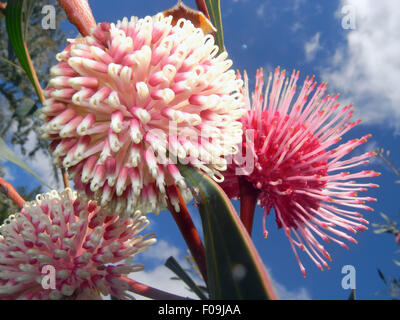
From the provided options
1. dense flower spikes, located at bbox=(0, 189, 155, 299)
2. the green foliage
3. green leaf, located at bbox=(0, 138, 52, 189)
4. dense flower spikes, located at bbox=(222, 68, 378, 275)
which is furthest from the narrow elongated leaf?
the green foliage

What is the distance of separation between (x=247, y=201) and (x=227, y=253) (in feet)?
1.36

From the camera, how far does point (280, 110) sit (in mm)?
1186

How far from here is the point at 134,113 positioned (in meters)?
0.82

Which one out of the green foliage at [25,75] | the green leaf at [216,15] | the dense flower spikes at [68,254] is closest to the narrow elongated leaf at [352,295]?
the dense flower spikes at [68,254]

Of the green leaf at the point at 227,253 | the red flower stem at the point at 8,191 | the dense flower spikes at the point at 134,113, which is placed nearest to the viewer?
the green leaf at the point at 227,253

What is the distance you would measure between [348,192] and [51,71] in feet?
3.27

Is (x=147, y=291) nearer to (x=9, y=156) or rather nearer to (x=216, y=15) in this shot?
(x=9, y=156)

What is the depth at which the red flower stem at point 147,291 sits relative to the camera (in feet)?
3.17

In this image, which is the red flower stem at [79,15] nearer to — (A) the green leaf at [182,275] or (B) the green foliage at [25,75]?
(A) the green leaf at [182,275]

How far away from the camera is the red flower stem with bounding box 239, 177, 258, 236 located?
1.02m

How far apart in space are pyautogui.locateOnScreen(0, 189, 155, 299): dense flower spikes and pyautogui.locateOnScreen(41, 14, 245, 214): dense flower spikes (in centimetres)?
15

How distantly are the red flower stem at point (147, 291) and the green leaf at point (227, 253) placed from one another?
28cm

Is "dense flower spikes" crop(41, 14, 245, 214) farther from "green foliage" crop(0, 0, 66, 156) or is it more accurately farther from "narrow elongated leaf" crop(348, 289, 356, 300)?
"green foliage" crop(0, 0, 66, 156)
